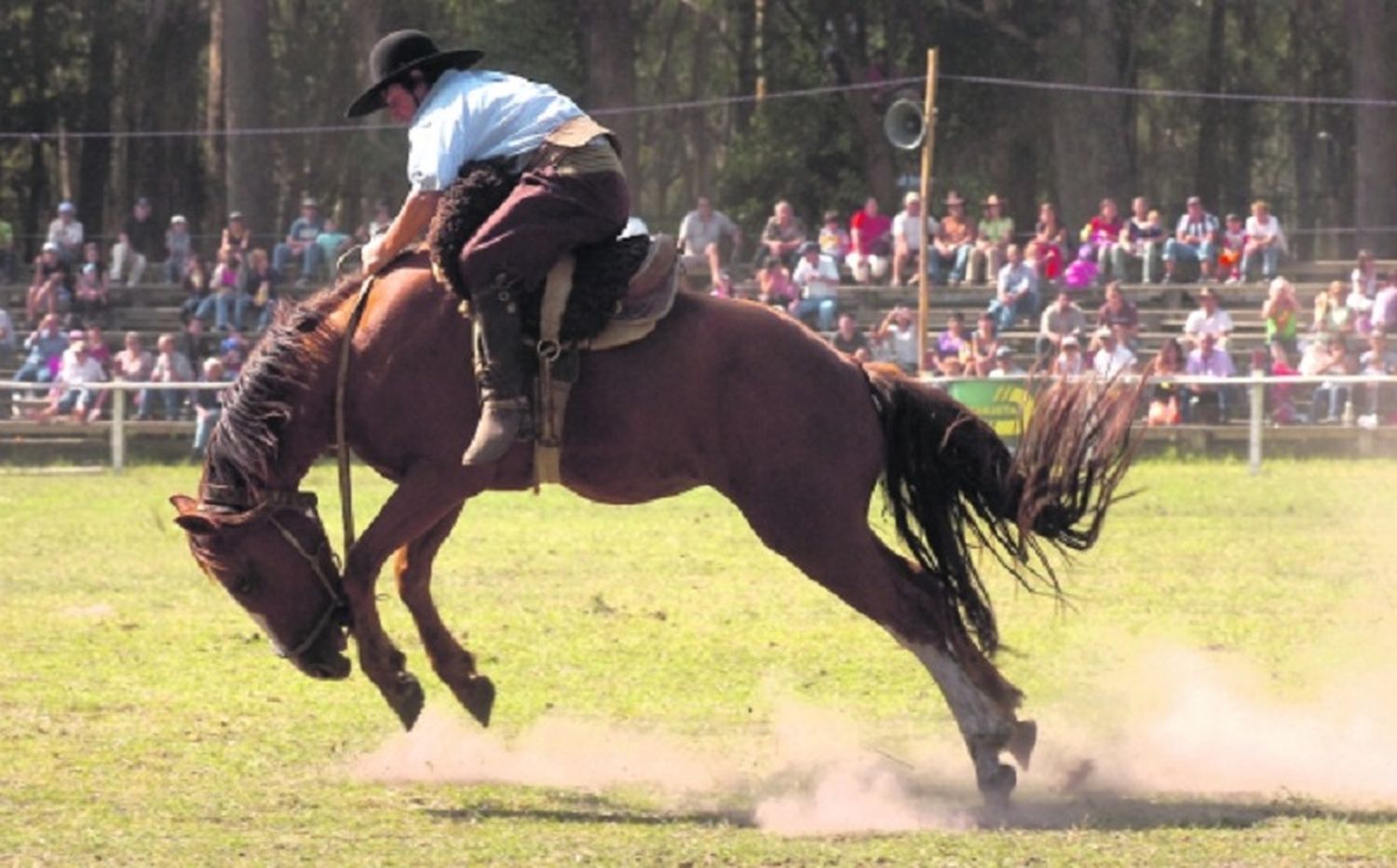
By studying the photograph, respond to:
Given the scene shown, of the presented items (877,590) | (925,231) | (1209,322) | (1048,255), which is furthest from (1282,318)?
(877,590)

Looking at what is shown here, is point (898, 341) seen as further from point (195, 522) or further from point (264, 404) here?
point (195, 522)

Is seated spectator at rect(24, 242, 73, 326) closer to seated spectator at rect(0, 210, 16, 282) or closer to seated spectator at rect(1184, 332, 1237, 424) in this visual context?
seated spectator at rect(0, 210, 16, 282)

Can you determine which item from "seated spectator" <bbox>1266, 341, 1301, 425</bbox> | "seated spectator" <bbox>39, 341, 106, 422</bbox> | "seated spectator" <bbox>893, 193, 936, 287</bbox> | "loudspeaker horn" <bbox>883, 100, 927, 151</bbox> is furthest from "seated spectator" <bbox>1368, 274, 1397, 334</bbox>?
"seated spectator" <bbox>39, 341, 106, 422</bbox>

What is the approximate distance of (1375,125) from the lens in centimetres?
3412

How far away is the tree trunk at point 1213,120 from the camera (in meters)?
43.9

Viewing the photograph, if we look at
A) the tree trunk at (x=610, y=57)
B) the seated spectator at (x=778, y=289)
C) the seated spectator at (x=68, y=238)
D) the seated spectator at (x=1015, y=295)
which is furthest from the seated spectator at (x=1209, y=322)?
the seated spectator at (x=68, y=238)

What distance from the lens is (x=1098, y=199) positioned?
35.4 metres

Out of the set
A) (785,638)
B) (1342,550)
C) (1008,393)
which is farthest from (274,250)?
(785,638)

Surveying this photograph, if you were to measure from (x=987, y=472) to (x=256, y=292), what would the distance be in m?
22.5

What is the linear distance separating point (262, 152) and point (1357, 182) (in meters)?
15.4

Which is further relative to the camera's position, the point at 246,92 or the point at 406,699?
the point at 246,92

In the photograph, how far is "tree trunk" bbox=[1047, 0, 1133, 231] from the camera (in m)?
35.3

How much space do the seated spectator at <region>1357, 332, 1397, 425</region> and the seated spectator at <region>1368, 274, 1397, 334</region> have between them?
49cm

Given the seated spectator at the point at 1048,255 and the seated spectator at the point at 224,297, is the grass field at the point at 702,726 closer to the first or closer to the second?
the seated spectator at the point at 1048,255
